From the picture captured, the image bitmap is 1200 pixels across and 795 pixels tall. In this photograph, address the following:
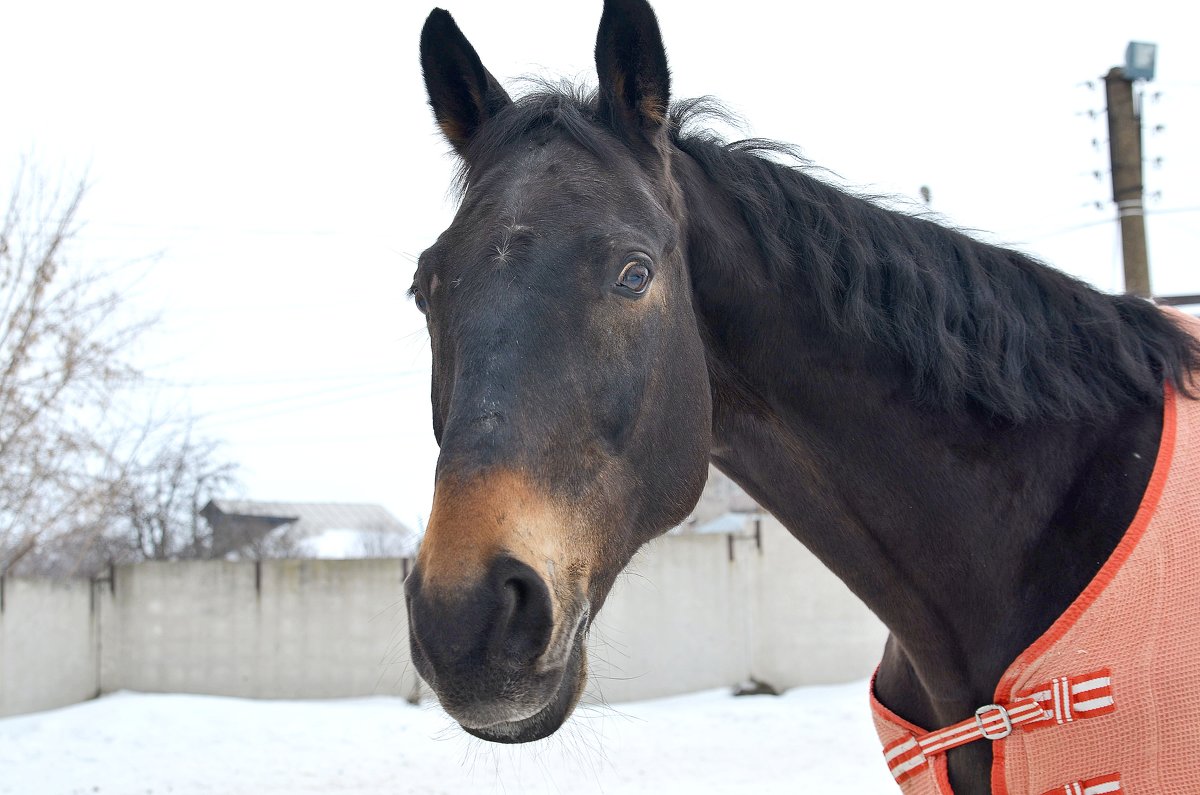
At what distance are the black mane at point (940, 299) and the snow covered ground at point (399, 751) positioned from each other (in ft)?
19.4

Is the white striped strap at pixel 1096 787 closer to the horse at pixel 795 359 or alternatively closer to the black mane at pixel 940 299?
the horse at pixel 795 359

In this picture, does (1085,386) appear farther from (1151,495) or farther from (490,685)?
(490,685)

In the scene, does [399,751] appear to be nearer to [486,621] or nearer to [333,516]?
[486,621]

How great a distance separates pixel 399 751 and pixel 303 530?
29.1m

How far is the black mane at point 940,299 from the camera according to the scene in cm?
219

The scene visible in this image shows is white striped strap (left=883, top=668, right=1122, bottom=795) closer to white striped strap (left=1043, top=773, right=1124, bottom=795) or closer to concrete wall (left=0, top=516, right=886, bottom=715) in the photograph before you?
white striped strap (left=1043, top=773, right=1124, bottom=795)

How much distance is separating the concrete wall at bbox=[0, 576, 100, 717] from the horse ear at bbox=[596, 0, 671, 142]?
1301 centimetres

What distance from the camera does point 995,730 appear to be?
2047 mm

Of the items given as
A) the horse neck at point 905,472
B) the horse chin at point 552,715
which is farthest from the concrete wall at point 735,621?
the horse chin at point 552,715

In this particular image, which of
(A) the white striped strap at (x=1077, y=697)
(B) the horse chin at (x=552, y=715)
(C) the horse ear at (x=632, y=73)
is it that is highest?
(C) the horse ear at (x=632, y=73)

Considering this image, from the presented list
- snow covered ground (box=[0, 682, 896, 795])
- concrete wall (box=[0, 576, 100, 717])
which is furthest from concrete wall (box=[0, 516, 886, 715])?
snow covered ground (box=[0, 682, 896, 795])

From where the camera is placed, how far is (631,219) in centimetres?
204

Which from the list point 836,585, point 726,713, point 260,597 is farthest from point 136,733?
point 836,585

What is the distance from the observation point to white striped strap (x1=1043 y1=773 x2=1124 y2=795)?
1886mm
